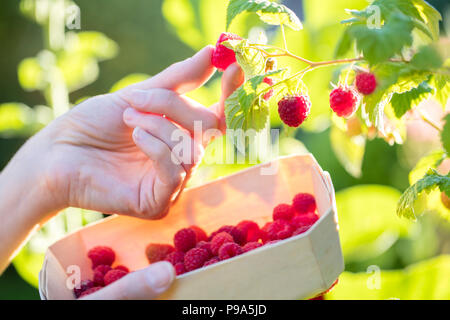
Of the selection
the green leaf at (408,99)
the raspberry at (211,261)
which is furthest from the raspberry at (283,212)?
the green leaf at (408,99)

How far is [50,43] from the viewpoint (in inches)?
38.9

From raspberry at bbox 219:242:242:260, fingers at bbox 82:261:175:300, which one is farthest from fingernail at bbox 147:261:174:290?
Result: raspberry at bbox 219:242:242:260

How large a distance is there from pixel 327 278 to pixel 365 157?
963mm

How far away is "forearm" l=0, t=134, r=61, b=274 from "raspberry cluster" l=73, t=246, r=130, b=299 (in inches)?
4.0

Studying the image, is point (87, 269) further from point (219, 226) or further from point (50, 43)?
point (50, 43)

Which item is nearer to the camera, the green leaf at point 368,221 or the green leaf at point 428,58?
the green leaf at point 428,58

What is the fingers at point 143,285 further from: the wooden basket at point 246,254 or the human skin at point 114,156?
the human skin at point 114,156

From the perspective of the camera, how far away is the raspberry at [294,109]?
0.48 meters

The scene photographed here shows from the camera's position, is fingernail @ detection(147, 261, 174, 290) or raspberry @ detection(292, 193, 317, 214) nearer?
fingernail @ detection(147, 261, 174, 290)

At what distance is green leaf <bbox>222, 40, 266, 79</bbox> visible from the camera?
1.55ft

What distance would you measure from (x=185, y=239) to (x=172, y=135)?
13 cm

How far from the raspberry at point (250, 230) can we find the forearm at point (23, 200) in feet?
0.83

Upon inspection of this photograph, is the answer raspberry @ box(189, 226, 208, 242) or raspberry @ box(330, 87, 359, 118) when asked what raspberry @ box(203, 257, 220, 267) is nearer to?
raspberry @ box(189, 226, 208, 242)

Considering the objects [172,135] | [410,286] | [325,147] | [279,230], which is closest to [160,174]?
[172,135]
